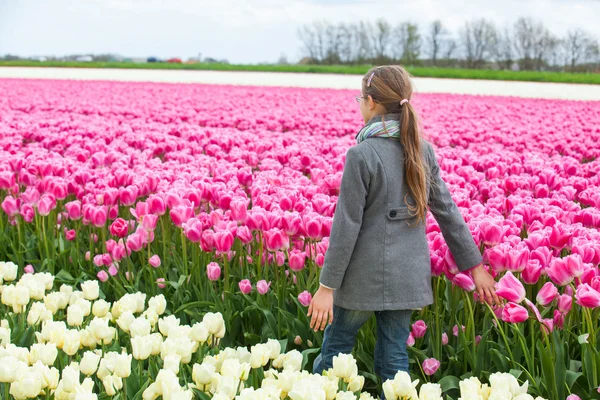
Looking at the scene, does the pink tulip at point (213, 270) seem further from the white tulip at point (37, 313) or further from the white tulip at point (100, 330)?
the white tulip at point (100, 330)

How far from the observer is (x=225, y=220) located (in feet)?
13.3

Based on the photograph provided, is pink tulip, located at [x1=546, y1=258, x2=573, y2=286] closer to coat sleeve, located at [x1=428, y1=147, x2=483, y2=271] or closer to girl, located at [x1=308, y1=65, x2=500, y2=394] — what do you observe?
coat sleeve, located at [x1=428, y1=147, x2=483, y2=271]

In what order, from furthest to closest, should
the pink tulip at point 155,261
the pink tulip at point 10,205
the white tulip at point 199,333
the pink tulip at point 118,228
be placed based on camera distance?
the pink tulip at point 10,205
the pink tulip at point 118,228
the pink tulip at point 155,261
the white tulip at point 199,333

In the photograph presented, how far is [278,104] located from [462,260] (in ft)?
45.5

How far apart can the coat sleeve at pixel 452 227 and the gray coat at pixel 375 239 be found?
196 millimetres

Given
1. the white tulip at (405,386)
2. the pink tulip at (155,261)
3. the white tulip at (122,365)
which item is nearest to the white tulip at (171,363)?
the white tulip at (122,365)

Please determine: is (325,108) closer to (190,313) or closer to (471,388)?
(190,313)

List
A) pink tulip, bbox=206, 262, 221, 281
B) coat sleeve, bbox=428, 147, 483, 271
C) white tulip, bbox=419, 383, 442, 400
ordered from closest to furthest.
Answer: white tulip, bbox=419, 383, 442, 400 → coat sleeve, bbox=428, 147, 483, 271 → pink tulip, bbox=206, 262, 221, 281

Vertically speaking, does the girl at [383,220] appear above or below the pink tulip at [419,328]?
above

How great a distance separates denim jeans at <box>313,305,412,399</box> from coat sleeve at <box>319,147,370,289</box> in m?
0.26

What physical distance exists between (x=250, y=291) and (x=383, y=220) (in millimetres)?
1310

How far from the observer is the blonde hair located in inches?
111

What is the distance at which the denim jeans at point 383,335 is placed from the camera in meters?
2.96

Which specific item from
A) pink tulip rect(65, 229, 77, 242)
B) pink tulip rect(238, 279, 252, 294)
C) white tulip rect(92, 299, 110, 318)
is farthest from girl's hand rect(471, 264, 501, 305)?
pink tulip rect(65, 229, 77, 242)
